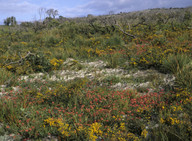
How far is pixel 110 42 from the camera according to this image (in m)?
10.4

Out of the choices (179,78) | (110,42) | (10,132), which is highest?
(110,42)

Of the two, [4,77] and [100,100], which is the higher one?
[4,77]

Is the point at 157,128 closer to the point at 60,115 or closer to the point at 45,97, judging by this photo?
the point at 60,115

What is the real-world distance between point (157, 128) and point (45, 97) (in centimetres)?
314

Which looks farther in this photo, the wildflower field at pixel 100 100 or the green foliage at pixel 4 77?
the green foliage at pixel 4 77

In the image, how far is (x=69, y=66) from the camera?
25.0 ft

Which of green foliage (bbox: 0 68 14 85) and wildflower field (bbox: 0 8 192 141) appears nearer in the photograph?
wildflower field (bbox: 0 8 192 141)

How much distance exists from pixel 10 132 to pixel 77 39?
8.91m

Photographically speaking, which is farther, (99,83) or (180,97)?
(99,83)

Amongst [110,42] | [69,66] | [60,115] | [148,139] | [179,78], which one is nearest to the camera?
[148,139]

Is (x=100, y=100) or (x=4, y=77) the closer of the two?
(x=100, y=100)

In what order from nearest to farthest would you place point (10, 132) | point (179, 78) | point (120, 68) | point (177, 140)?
A: point (177, 140)
point (10, 132)
point (179, 78)
point (120, 68)

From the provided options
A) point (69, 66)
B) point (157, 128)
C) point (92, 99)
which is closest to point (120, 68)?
point (69, 66)

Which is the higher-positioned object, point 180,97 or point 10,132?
point 180,97
